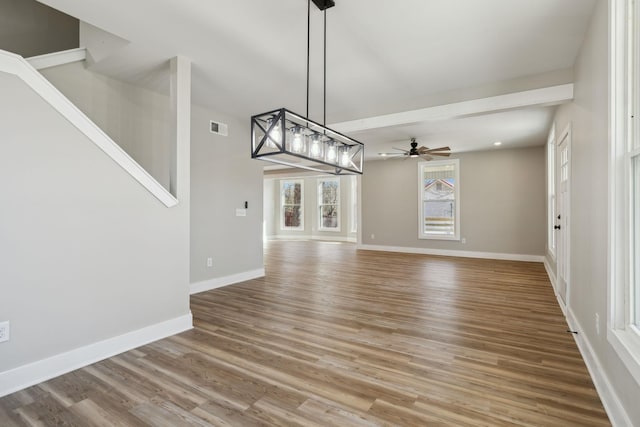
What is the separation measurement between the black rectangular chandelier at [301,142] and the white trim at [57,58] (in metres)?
2.31

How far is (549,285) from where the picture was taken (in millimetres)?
4840

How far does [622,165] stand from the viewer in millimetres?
1747

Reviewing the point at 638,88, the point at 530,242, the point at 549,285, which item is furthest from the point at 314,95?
the point at 530,242

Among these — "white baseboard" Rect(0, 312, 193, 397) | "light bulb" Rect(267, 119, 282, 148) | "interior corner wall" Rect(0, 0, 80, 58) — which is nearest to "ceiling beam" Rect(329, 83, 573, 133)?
"light bulb" Rect(267, 119, 282, 148)

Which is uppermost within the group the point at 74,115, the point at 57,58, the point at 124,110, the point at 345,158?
the point at 57,58

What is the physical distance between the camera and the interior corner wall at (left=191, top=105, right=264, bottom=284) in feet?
14.6

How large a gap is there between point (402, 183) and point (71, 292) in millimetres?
7648

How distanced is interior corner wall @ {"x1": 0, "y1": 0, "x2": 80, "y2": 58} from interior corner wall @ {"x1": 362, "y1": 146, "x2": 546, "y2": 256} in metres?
6.92

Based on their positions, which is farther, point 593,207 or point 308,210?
point 308,210

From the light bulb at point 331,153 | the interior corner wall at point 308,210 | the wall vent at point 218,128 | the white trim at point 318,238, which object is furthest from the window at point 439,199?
the light bulb at point 331,153

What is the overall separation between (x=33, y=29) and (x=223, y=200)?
3.01m

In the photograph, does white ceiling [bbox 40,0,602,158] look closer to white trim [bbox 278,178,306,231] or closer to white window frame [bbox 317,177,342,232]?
white window frame [bbox 317,177,342,232]

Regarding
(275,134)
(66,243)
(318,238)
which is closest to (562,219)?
(275,134)

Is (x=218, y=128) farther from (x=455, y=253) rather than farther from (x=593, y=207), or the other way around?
(x=455, y=253)
